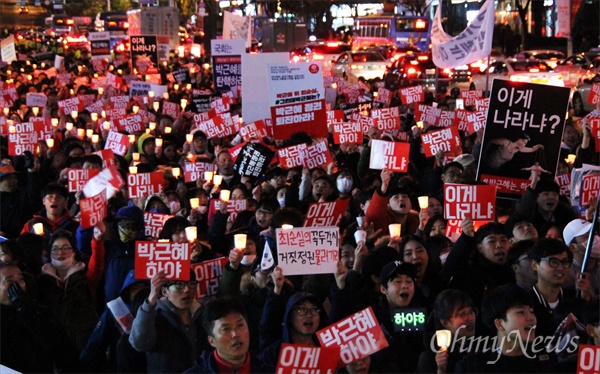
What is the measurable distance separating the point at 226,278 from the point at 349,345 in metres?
1.72

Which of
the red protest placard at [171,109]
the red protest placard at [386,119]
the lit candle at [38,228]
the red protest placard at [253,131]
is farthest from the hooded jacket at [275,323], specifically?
the red protest placard at [171,109]

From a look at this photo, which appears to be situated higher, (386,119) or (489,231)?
(489,231)

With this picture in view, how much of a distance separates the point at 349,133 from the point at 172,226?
6.15m

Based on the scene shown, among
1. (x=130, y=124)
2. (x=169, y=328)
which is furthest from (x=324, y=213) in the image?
(x=130, y=124)

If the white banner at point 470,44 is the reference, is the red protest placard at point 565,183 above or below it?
below

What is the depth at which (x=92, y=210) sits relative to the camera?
8562 mm

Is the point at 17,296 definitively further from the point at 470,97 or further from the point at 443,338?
the point at 470,97

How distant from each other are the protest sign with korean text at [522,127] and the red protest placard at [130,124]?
25.2ft

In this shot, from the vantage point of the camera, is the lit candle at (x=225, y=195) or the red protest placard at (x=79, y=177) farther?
the red protest placard at (x=79, y=177)

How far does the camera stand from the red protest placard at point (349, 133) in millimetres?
13867

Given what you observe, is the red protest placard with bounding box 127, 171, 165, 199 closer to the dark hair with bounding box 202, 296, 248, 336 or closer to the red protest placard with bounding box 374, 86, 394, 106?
the dark hair with bounding box 202, 296, 248, 336

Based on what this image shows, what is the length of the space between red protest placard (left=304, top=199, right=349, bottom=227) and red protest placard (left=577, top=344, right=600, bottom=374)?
381 cm

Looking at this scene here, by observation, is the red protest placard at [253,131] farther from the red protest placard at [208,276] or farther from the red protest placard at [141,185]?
the red protest placard at [208,276]

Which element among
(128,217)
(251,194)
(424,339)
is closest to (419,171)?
(251,194)
